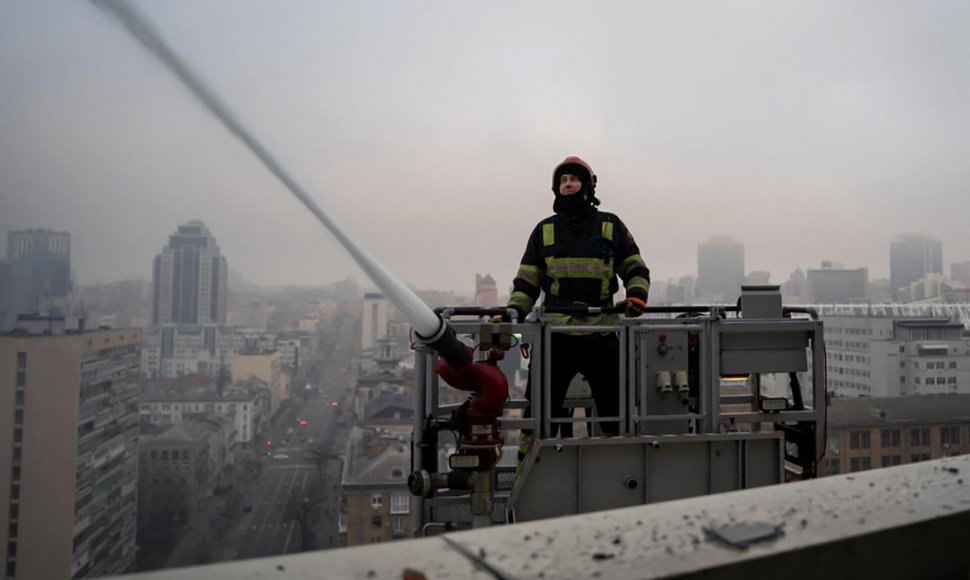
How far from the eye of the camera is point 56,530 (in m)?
20.6

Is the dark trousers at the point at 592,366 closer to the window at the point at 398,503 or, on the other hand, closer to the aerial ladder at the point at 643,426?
the aerial ladder at the point at 643,426

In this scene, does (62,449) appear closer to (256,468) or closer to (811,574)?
(256,468)

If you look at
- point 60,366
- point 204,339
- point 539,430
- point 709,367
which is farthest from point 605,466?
point 204,339

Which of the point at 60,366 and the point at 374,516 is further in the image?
the point at 374,516

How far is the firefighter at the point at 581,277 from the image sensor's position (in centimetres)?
512

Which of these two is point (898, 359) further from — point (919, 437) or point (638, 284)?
point (638, 284)

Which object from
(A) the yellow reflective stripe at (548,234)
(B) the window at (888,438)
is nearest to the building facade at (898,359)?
(B) the window at (888,438)

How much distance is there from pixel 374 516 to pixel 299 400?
9.35 meters

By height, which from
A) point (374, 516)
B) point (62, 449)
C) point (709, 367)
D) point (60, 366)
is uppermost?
point (709, 367)

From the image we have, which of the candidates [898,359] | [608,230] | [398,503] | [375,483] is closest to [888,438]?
[898,359]

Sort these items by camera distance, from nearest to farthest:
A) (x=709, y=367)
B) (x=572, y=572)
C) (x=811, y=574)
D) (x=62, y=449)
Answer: (x=572, y=572) < (x=811, y=574) < (x=709, y=367) < (x=62, y=449)

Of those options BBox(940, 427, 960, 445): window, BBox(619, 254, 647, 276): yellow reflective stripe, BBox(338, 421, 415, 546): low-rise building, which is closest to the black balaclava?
BBox(619, 254, 647, 276): yellow reflective stripe

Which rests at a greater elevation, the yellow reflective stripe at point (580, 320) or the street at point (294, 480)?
the yellow reflective stripe at point (580, 320)

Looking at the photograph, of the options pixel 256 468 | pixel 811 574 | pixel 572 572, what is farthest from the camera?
pixel 256 468
